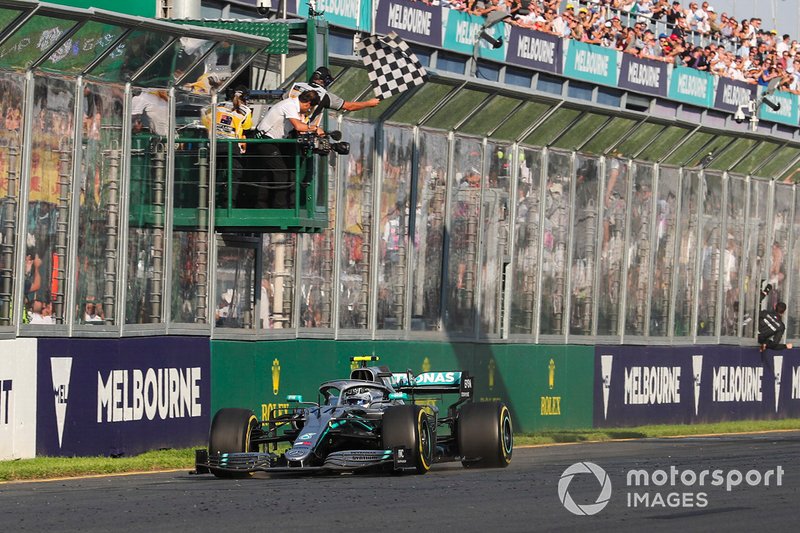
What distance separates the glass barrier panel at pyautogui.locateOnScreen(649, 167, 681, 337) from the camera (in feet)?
91.2

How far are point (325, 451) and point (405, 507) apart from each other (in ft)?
10.9

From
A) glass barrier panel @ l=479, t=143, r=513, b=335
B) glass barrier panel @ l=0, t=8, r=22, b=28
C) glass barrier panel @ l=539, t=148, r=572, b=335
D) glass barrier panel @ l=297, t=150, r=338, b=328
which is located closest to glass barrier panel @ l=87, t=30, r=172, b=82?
glass barrier panel @ l=0, t=8, r=22, b=28

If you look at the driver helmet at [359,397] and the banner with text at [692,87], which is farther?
the banner with text at [692,87]

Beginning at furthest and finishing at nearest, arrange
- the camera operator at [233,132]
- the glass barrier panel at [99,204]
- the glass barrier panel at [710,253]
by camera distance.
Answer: the glass barrier panel at [710,253] < the camera operator at [233,132] < the glass barrier panel at [99,204]

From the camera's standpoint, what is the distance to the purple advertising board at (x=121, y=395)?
16.4 meters

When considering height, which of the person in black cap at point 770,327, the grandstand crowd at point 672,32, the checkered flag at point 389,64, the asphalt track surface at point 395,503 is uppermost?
the grandstand crowd at point 672,32

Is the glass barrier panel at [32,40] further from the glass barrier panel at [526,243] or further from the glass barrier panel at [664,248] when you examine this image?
the glass barrier panel at [664,248]

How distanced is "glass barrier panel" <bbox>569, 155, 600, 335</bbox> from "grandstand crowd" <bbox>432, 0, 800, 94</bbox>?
A: 18.1 ft

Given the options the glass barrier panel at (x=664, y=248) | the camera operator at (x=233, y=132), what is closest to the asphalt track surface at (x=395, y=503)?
the camera operator at (x=233, y=132)

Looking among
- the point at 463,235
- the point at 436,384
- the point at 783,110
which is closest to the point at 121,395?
the point at 436,384

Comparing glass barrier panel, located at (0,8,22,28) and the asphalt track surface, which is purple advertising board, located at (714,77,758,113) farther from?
glass barrier panel, located at (0,8,22,28)

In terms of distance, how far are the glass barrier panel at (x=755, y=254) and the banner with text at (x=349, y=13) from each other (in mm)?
7591

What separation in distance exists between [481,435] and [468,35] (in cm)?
1682

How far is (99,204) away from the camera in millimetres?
17672
